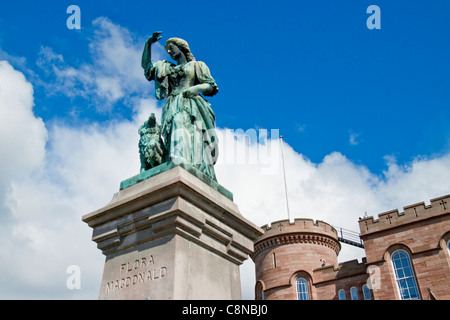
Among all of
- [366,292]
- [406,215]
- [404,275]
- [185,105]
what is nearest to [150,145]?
[185,105]

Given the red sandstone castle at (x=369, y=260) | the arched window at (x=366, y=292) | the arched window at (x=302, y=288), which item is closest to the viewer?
the red sandstone castle at (x=369, y=260)

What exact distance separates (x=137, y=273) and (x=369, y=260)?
28939 millimetres

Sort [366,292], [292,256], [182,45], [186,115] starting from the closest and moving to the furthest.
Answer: [186,115], [182,45], [366,292], [292,256]

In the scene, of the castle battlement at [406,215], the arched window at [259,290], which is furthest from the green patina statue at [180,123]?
the arched window at [259,290]

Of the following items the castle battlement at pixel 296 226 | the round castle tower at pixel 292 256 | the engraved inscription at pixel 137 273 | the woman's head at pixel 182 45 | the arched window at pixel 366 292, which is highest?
the castle battlement at pixel 296 226

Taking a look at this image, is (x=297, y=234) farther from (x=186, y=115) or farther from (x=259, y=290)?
(x=186, y=115)

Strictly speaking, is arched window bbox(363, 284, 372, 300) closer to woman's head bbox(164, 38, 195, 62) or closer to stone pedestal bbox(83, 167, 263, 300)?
woman's head bbox(164, 38, 195, 62)

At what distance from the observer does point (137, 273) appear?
13.4 feet

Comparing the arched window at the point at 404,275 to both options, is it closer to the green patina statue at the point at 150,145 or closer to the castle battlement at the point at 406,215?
the castle battlement at the point at 406,215

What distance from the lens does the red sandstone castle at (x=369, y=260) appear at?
27.3m
